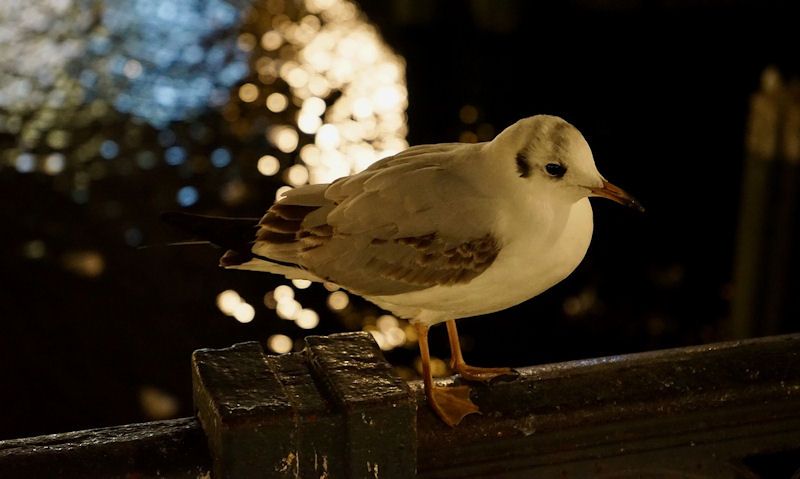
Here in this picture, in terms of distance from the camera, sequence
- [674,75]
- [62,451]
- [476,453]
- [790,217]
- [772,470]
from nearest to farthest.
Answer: [62,451]
[476,453]
[772,470]
[790,217]
[674,75]

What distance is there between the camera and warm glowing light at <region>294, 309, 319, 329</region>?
188 inches

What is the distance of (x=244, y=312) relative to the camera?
4770 mm

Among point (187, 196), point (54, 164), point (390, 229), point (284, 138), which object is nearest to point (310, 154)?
point (284, 138)

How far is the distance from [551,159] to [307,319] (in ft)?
9.96

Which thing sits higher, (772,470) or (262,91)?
(262,91)

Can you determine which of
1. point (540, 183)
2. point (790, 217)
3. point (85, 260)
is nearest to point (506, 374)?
point (540, 183)

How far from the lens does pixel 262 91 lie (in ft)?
22.4

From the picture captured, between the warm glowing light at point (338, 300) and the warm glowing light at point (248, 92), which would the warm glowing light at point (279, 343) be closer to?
the warm glowing light at point (338, 300)

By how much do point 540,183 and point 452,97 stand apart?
5.17 metres

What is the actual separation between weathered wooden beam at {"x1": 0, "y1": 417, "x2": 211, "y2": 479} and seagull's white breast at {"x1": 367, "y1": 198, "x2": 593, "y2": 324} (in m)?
0.57

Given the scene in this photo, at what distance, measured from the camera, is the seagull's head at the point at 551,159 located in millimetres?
1883

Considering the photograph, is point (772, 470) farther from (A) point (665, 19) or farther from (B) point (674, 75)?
(A) point (665, 19)

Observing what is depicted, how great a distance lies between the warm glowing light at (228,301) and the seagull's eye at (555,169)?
3039 mm

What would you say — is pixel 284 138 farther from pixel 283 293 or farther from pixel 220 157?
pixel 283 293
